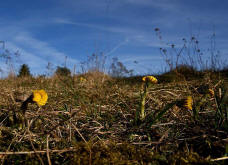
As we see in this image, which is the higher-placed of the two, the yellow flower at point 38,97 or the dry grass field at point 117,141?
the yellow flower at point 38,97

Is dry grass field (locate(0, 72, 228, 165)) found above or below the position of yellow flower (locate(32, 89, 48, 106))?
below

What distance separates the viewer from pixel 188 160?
3.08ft

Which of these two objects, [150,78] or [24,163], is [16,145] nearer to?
[24,163]

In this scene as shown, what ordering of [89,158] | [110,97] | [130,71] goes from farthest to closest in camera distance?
[130,71]
[110,97]
[89,158]

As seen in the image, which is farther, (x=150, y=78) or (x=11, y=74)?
(x=11, y=74)

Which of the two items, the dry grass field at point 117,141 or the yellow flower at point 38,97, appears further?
the yellow flower at point 38,97

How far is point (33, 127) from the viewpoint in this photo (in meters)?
1.36

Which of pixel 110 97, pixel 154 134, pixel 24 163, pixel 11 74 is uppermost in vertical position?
pixel 11 74

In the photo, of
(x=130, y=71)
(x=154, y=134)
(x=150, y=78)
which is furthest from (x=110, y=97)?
(x=130, y=71)

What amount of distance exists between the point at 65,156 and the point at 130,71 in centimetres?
627

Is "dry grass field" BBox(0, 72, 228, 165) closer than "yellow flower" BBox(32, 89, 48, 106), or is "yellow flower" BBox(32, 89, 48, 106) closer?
"dry grass field" BBox(0, 72, 228, 165)

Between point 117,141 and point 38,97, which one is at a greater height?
point 38,97

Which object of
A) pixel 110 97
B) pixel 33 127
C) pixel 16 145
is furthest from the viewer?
pixel 110 97

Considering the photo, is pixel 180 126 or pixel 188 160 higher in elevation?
pixel 180 126
